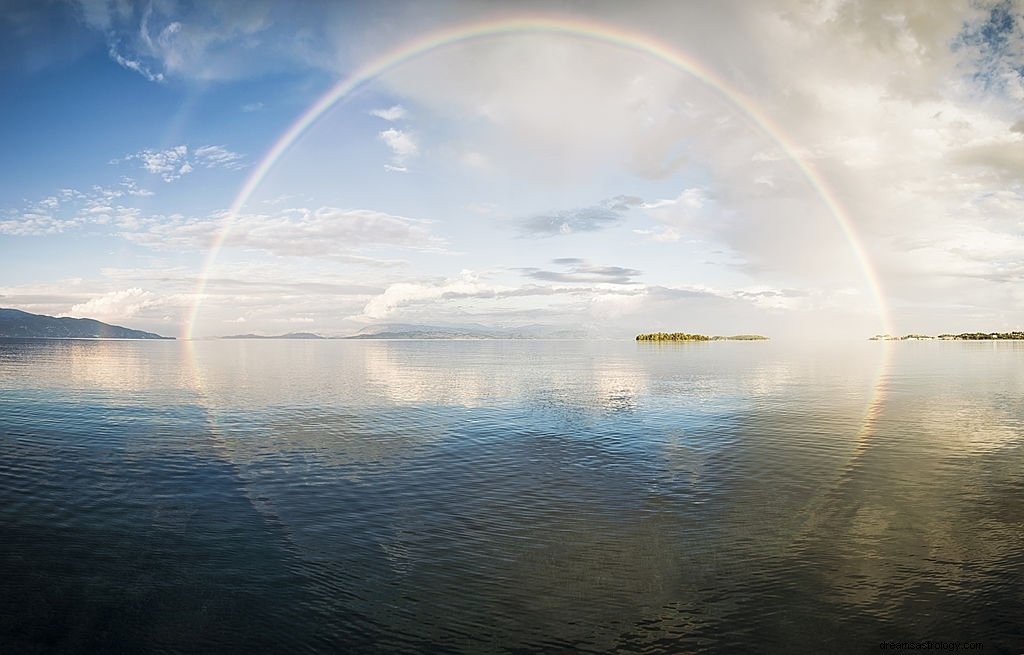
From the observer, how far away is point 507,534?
23.7 metres

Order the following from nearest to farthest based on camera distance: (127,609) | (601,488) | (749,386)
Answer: (127,609) → (601,488) → (749,386)

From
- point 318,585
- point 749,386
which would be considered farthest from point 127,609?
point 749,386

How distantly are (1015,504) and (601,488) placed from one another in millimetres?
19078

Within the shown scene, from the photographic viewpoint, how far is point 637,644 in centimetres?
1594

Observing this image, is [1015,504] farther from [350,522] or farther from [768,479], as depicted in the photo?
[350,522]

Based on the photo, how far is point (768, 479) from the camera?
32.6 m

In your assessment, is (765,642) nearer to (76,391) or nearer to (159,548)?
(159,548)

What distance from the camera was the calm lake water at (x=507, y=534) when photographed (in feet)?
55.3

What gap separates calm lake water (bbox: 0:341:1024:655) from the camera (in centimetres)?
1684

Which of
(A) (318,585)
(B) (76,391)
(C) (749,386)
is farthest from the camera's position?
(C) (749,386)

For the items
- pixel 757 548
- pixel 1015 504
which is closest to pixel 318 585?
pixel 757 548

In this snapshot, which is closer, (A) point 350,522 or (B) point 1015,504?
(A) point 350,522

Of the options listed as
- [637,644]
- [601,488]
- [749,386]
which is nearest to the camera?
[637,644]

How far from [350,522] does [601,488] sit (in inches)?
495
